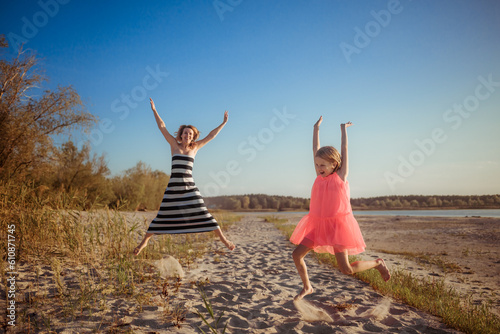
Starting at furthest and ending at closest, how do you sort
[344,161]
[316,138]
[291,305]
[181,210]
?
[291,305]
[181,210]
[316,138]
[344,161]

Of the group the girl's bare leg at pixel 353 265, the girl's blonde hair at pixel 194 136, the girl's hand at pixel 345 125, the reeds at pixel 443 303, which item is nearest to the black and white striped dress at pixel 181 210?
the girl's blonde hair at pixel 194 136

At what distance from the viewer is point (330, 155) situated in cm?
337

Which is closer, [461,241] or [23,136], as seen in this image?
[23,136]

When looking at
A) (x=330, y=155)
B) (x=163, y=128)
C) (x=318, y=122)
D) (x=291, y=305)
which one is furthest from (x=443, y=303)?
(x=163, y=128)

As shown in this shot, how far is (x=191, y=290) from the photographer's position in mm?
4559

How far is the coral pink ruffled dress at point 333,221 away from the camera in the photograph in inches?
129

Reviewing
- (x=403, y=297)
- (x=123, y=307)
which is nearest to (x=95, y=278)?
(x=123, y=307)

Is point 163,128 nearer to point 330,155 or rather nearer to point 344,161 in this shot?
point 330,155

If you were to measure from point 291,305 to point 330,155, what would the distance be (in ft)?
7.30

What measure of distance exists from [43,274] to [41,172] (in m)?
5.47

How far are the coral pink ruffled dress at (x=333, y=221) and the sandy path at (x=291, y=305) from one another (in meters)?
0.91

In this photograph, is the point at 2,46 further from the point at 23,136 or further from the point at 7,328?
the point at 7,328

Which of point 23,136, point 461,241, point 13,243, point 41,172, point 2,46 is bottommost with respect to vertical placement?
point 461,241

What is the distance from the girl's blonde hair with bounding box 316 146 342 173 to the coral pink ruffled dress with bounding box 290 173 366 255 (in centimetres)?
15
